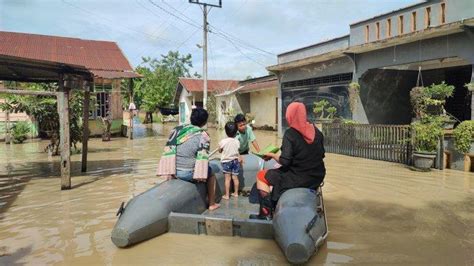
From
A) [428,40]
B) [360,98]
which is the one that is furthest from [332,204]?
[360,98]

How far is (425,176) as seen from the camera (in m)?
9.62

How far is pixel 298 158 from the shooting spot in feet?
16.6

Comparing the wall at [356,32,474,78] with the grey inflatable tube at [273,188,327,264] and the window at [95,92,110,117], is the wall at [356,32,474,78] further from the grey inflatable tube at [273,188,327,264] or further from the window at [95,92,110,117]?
the window at [95,92,110,117]

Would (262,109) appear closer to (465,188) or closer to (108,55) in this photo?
(108,55)

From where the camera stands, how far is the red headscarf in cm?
502

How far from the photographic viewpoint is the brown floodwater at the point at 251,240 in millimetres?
4602

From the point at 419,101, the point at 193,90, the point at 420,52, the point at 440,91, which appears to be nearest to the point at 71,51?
the point at 193,90

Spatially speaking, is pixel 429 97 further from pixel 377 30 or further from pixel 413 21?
pixel 377 30

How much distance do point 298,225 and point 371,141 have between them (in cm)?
899

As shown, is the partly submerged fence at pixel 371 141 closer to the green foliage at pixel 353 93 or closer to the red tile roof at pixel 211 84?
the green foliage at pixel 353 93

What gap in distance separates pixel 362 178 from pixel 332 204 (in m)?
2.85

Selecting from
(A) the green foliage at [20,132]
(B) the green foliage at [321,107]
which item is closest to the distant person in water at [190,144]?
(B) the green foliage at [321,107]

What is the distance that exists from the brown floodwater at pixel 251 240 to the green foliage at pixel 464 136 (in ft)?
2.14

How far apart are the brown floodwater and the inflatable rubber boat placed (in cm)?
12
